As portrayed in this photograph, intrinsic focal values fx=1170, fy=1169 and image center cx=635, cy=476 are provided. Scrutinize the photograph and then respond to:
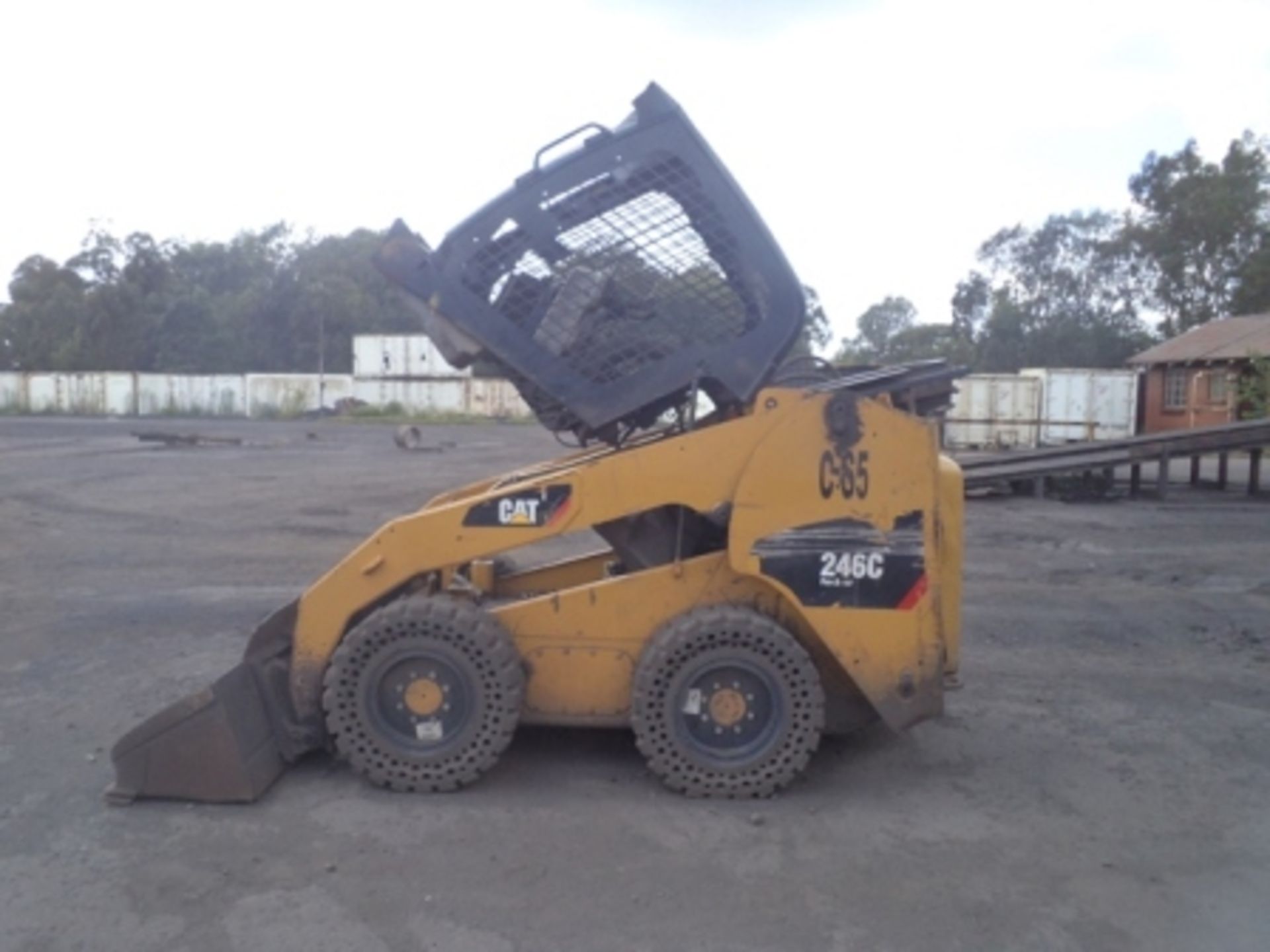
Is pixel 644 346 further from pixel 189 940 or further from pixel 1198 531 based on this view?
pixel 1198 531

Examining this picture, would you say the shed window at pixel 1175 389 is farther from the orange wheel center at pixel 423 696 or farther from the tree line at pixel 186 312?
the tree line at pixel 186 312

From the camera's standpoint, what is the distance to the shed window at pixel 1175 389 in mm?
36906

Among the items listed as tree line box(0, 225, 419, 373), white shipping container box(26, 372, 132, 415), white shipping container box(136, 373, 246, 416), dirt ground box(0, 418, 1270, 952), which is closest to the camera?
dirt ground box(0, 418, 1270, 952)

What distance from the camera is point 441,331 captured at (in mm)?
5391

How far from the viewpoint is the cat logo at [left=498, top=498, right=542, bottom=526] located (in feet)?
16.9

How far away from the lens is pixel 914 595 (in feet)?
16.4

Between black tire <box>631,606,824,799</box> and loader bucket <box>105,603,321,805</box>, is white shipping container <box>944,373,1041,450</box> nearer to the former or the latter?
black tire <box>631,606,824,799</box>

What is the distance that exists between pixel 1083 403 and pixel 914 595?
32.9 metres

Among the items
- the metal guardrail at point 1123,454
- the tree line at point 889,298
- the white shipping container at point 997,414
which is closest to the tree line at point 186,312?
the tree line at point 889,298

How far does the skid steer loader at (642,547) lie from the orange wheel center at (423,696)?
0.01 m

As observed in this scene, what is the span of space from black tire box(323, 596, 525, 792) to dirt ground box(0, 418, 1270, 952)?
17cm

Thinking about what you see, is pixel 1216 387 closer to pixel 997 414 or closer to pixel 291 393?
pixel 997 414

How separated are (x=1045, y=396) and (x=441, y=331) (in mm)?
32526

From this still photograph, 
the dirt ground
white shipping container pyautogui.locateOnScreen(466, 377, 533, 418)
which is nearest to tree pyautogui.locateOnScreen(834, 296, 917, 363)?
white shipping container pyautogui.locateOnScreen(466, 377, 533, 418)
